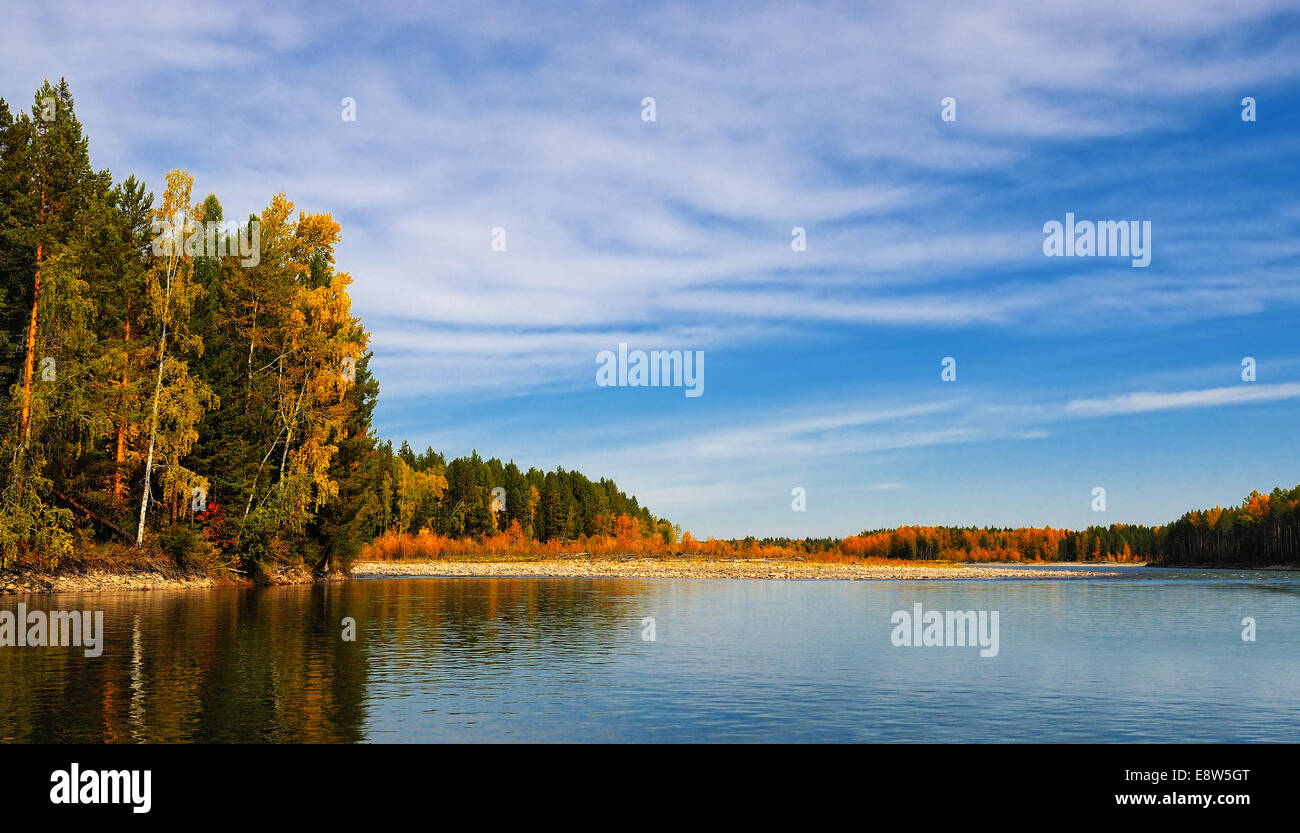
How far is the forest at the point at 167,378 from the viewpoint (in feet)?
170

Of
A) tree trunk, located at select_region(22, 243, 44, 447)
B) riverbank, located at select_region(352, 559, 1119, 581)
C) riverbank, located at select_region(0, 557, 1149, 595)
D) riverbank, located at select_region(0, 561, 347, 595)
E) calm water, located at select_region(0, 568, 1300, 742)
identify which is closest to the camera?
calm water, located at select_region(0, 568, 1300, 742)

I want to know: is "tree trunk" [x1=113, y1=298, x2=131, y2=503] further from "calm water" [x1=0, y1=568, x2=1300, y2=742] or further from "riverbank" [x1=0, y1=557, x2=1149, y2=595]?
"calm water" [x1=0, y1=568, x2=1300, y2=742]

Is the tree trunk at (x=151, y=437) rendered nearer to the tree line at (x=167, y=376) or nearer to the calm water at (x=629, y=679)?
the tree line at (x=167, y=376)

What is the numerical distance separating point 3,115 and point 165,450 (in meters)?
21.4

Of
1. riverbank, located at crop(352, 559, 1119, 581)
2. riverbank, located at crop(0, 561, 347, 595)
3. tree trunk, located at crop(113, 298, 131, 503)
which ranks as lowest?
riverbank, located at crop(352, 559, 1119, 581)

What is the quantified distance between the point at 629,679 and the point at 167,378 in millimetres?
47025

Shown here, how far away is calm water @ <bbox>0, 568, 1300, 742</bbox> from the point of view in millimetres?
19281

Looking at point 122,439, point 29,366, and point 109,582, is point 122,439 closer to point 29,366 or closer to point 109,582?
point 109,582

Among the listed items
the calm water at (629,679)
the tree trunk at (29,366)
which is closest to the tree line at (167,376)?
the tree trunk at (29,366)

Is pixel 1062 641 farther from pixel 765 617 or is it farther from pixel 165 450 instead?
pixel 165 450

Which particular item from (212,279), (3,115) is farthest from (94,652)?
(212,279)

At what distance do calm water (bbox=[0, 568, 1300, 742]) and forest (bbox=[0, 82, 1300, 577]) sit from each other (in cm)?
1033

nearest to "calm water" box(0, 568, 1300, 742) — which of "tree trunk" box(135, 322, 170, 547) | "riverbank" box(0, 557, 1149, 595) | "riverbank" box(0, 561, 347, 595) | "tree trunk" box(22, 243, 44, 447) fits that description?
"riverbank" box(0, 561, 347, 595)

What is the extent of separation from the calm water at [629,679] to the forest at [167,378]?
33.9 feet
